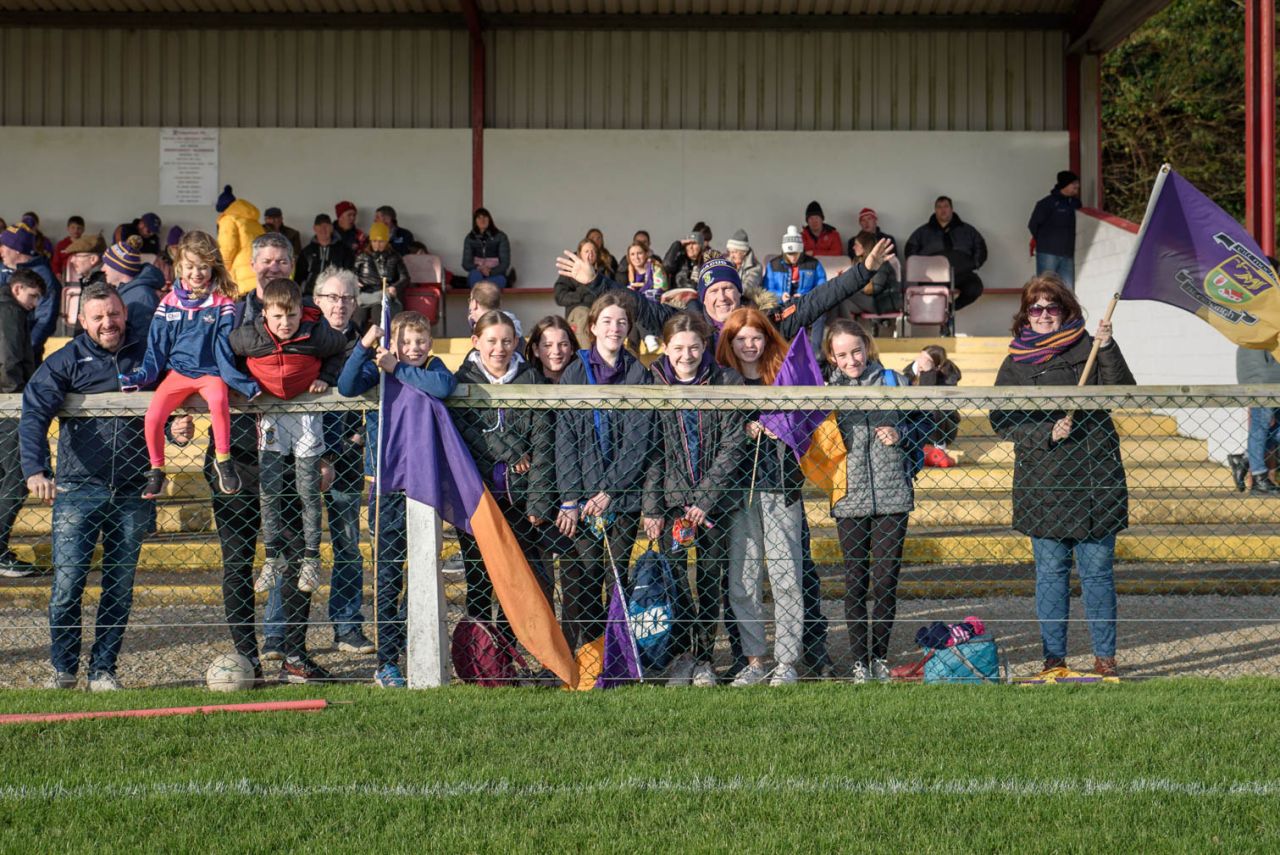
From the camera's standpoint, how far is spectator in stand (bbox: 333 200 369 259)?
17172 mm

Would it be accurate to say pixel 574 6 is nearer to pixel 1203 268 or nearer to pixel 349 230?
pixel 349 230

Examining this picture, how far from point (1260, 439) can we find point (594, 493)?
7160mm

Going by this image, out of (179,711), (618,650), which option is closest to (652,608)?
(618,650)

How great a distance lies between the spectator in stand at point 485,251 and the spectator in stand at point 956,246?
495 centimetres

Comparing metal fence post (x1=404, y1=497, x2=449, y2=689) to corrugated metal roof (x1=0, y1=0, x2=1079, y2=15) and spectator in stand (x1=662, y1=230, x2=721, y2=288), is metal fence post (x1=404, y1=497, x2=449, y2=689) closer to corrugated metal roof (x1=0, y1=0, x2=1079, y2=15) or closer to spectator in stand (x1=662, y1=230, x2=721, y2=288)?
spectator in stand (x1=662, y1=230, x2=721, y2=288)

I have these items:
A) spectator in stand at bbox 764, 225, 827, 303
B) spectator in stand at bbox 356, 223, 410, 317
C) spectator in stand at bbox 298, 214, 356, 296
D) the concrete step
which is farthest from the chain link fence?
spectator in stand at bbox 298, 214, 356, 296

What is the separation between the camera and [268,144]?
18766mm

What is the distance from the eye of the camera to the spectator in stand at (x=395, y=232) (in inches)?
691

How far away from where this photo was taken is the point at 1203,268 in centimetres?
662

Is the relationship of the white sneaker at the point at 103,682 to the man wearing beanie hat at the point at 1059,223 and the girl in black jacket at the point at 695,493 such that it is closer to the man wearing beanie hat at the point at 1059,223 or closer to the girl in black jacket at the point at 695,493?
the girl in black jacket at the point at 695,493

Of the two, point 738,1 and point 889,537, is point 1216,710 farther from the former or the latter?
point 738,1

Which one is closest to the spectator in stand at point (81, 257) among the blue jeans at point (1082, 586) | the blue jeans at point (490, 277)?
the blue jeans at point (490, 277)

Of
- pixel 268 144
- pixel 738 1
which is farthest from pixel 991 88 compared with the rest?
pixel 268 144

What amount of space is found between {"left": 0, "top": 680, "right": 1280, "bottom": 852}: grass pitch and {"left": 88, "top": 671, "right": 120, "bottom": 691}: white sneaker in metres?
0.30
